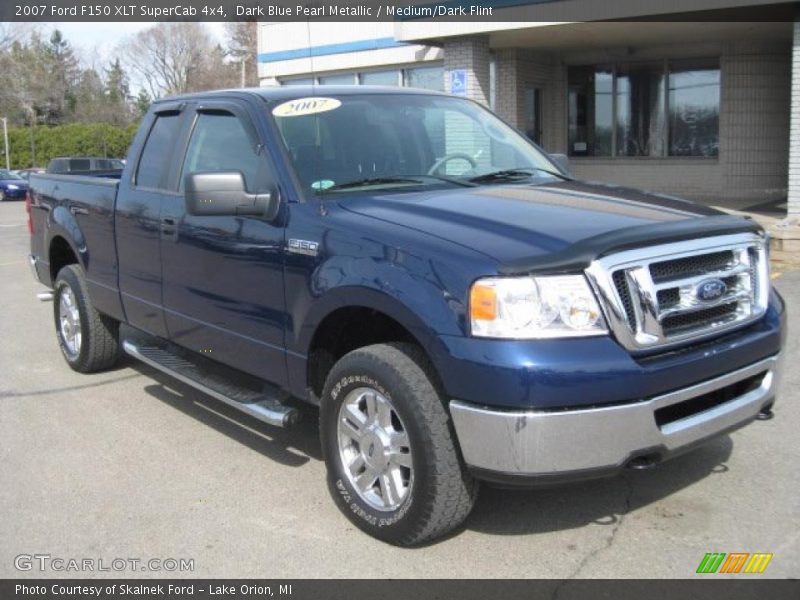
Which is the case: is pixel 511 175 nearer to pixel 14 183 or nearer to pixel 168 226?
pixel 168 226

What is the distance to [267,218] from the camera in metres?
4.17

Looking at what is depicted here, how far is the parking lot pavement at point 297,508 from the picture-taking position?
3.56m

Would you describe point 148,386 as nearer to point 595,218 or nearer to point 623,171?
point 595,218

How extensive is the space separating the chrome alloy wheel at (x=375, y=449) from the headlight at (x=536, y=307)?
2.02ft

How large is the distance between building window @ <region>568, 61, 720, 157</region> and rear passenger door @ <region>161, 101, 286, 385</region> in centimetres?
1448

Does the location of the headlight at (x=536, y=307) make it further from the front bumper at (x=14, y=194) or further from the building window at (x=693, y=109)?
the front bumper at (x=14, y=194)

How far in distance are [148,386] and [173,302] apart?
146 cm

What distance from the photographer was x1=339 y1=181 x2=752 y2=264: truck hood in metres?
3.34

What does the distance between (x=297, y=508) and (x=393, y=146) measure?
1944mm

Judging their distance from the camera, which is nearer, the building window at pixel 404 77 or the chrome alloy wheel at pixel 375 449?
the chrome alloy wheel at pixel 375 449

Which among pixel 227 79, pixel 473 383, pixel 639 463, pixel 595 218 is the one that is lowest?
pixel 639 463

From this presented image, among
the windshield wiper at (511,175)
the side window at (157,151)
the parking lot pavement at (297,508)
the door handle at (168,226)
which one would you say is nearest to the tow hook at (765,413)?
the parking lot pavement at (297,508)

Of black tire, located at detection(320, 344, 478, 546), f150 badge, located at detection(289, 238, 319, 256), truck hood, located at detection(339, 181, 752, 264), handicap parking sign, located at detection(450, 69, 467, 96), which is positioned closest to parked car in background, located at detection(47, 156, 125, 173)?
f150 badge, located at detection(289, 238, 319, 256)
